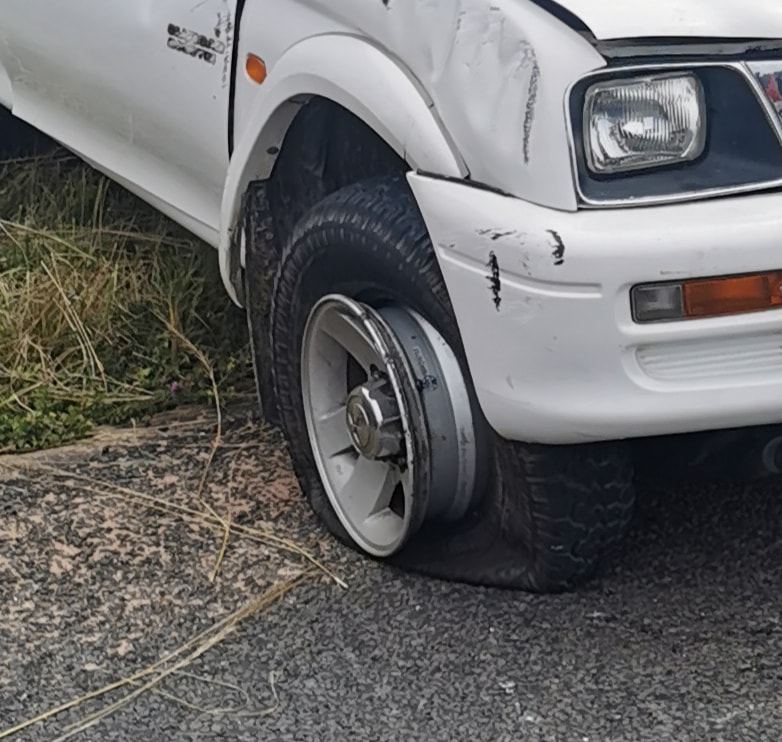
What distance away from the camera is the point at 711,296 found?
2.23 metres

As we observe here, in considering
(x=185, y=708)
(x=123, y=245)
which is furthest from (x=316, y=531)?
(x=123, y=245)

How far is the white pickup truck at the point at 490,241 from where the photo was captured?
2244 millimetres

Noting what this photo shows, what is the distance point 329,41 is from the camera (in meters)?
2.70

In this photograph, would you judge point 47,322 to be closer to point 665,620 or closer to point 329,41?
point 329,41

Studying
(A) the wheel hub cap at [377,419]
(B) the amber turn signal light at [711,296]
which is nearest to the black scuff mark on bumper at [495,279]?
(B) the amber turn signal light at [711,296]

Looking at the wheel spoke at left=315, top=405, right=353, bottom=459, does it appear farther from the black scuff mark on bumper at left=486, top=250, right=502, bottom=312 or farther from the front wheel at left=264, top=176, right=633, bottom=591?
the black scuff mark on bumper at left=486, top=250, right=502, bottom=312

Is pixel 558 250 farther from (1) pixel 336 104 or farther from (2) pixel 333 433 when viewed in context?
(2) pixel 333 433

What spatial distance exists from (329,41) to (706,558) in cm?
123

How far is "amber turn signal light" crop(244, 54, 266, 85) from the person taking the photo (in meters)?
2.98

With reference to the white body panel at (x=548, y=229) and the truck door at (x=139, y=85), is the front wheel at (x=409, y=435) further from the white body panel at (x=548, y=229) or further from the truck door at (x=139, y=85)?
the truck door at (x=139, y=85)

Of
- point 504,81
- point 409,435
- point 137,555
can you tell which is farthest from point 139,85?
point 504,81

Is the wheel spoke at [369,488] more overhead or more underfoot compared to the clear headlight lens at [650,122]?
more underfoot

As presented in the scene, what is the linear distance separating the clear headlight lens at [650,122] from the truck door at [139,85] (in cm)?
109

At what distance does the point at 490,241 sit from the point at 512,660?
0.78m
